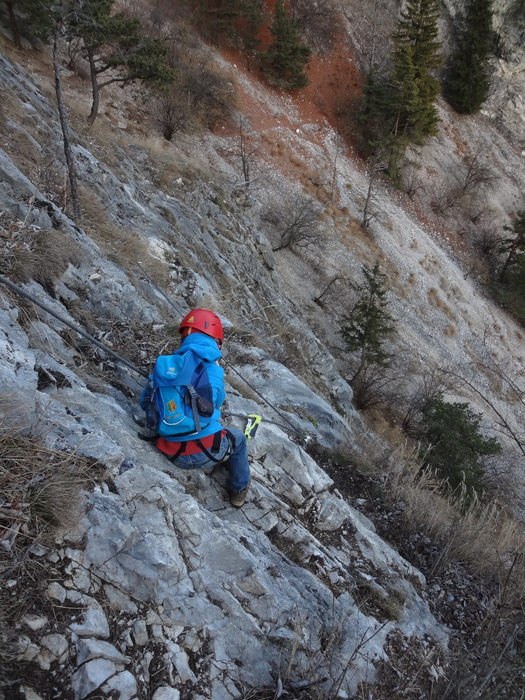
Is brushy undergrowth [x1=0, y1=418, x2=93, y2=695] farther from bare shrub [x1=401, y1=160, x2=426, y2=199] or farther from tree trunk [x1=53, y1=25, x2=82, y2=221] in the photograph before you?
bare shrub [x1=401, y1=160, x2=426, y2=199]

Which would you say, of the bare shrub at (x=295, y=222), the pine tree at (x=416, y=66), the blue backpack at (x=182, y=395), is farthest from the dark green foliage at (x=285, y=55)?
the blue backpack at (x=182, y=395)

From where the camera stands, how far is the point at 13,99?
7707 millimetres

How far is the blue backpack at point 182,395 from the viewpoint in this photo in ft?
9.89

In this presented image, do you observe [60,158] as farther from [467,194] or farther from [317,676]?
[467,194]

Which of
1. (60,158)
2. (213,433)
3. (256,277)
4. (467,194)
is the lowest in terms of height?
(256,277)

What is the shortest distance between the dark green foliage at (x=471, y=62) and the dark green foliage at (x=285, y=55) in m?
10.0

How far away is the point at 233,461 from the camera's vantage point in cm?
329

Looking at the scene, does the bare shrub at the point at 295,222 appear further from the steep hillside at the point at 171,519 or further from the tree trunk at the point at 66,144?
the tree trunk at the point at 66,144

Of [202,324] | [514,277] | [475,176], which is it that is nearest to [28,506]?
[202,324]

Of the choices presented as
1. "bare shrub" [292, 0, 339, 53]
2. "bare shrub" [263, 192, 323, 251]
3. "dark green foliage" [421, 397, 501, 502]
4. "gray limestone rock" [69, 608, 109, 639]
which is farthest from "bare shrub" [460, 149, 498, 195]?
"gray limestone rock" [69, 608, 109, 639]

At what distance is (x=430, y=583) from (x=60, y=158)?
8.02 metres

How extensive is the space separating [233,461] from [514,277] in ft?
78.0

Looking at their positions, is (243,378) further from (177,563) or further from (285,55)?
(285,55)

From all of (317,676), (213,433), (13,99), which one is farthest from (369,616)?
(13,99)
